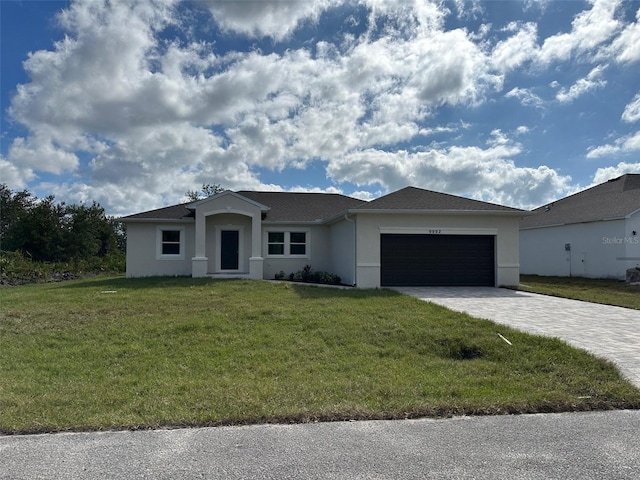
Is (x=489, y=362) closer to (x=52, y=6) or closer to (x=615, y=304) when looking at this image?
(x=615, y=304)

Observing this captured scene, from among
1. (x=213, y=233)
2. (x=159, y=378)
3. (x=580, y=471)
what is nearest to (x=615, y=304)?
(x=580, y=471)

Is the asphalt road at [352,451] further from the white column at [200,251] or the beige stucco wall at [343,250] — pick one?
the white column at [200,251]

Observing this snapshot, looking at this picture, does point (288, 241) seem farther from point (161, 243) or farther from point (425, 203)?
point (425, 203)

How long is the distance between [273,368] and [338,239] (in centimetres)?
1261

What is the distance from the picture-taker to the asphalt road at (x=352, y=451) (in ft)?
10.7

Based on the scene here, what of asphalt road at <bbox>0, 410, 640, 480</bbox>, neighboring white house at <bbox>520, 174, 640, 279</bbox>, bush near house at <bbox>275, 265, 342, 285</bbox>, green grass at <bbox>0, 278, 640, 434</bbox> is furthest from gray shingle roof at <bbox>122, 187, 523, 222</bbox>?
asphalt road at <bbox>0, 410, 640, 480</bbox>

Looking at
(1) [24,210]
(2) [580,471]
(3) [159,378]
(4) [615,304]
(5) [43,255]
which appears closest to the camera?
(2) [580,471]

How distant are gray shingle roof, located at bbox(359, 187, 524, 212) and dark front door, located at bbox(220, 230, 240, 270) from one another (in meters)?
6.81

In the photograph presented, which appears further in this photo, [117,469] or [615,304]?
[615,304]

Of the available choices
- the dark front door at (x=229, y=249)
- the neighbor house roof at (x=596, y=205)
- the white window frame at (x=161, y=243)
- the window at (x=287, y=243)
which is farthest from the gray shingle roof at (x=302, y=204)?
the neighbor house roof at (x=596, y=205)

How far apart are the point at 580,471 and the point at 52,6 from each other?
1271 cm

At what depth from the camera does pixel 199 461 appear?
3434mm

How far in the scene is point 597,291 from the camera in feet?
51.0

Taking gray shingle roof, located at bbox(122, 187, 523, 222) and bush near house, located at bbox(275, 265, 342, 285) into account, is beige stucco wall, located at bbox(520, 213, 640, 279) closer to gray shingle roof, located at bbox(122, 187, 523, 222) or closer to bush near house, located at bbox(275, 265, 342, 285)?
gray shingle roof, located at bbox(122, 187, 523, 222)
